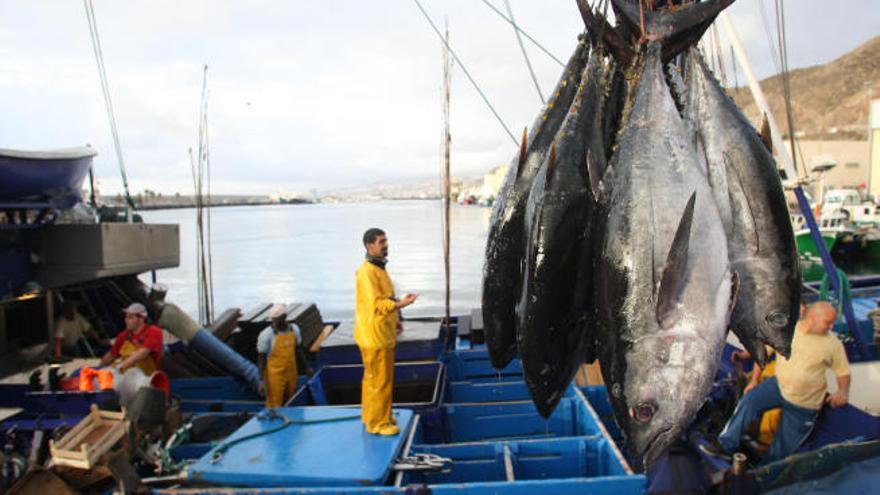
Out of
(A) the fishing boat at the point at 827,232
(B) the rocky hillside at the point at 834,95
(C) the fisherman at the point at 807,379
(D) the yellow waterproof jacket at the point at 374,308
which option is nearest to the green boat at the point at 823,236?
(A) the fishing boat at the point at 827,232

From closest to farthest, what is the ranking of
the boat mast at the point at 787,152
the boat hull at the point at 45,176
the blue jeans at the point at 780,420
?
1. the boat mast at the point at 787,152
2. the blue jeans at the point at 780,420
3. the boat hull at the point at 45,176

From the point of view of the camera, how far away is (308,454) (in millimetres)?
4242

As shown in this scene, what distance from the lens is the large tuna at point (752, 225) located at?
1644mm

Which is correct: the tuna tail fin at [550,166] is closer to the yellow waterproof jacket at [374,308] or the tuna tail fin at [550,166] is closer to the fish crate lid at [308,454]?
the yellow waterproof jacket at [374,308]

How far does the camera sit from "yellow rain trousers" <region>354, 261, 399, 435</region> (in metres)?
4.46

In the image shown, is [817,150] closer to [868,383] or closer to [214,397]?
[868,383]

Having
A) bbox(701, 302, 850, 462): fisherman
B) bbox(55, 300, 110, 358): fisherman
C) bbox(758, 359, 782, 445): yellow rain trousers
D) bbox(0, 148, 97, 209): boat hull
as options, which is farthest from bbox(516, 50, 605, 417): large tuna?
bbox(55, 300, 110, 358): fisherman

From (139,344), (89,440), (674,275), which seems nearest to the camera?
(674,275)

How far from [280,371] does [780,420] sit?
5590 mm

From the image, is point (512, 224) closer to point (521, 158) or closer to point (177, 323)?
point (521, 158)

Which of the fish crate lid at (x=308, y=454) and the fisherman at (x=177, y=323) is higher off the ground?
the fisherman at (x=177, y=323)

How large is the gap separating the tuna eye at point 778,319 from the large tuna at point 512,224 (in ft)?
2.71

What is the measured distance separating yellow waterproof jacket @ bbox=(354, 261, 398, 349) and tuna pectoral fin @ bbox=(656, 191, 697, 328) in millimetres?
3117

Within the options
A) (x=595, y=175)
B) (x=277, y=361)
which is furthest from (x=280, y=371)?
(x=595, y=175)
